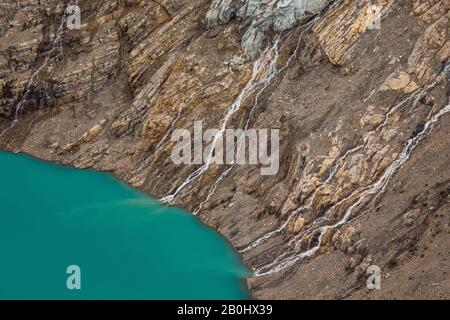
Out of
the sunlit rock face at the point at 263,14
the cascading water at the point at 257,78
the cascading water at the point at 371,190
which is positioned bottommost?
the cascading water at the point at 371,190

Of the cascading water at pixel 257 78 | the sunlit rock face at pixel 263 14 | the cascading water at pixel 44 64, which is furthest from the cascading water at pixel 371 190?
the cascading water at pixel 44 64

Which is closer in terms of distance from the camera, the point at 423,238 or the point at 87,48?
the point at 423,238

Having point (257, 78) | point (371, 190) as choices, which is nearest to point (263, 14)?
point (257, 78)

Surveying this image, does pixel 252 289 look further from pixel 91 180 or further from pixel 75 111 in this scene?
pixel 75 111

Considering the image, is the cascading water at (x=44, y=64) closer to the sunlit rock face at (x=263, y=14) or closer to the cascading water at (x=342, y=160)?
the sunlit rock face at (x=263, y=14)

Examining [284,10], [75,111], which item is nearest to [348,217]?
[284,10]

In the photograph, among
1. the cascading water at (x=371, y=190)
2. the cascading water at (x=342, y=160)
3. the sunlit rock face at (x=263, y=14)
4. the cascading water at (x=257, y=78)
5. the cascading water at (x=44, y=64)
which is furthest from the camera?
the cascading water at (x=44, y=64)

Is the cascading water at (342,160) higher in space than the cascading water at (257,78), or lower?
lower
